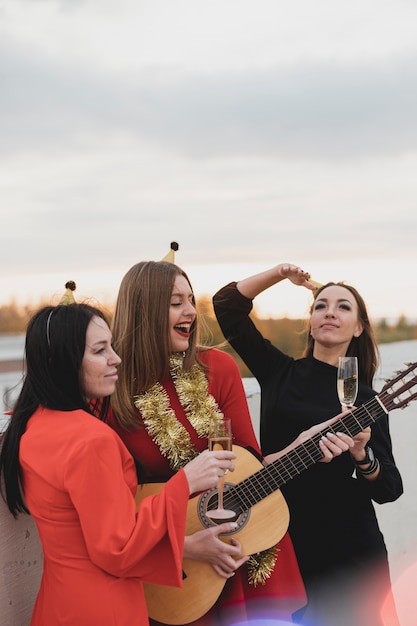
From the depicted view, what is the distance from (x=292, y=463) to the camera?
2.66 m

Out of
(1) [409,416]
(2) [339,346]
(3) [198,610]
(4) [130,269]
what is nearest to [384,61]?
(1) [409,416]

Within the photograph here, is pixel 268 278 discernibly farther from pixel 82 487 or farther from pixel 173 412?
pixel 82 487

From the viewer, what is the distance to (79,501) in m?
1.81

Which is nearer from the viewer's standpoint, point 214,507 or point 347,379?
point 214,507

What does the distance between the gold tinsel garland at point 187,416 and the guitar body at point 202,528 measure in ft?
0.24

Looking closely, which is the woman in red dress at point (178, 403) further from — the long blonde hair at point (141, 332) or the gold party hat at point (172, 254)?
the gold party hat at point (172, 254)

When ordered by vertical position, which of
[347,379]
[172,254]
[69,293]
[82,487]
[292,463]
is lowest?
[292,463]

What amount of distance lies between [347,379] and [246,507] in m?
0.58

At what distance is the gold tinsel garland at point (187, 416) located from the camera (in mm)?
2521

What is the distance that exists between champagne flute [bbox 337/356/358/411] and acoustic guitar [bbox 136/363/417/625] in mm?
57

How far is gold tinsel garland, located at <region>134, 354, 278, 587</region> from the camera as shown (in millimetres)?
2521

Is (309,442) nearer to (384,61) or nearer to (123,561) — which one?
(123,561)

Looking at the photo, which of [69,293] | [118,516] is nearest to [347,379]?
[69,293]

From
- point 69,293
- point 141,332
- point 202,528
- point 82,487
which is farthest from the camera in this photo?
point 141,332
